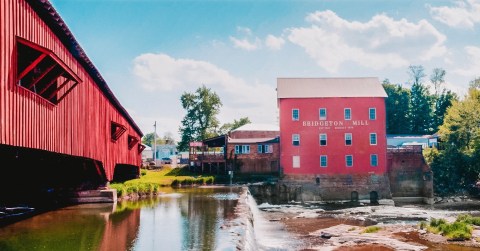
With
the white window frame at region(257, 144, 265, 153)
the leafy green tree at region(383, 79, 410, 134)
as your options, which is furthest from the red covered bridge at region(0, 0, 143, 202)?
the leafy green tree at region(383, 79, 410, 134)

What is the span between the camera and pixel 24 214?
60.8 ft

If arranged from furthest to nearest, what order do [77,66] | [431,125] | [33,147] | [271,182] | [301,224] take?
[431,125], [271,182], [301,224], [77,66], [33,147]

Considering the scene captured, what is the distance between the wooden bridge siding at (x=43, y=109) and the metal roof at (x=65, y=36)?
21 centimetres

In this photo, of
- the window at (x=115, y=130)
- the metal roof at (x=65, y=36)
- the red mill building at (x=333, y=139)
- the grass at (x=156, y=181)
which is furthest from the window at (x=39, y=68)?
the red mill building at (x=333, y=139)

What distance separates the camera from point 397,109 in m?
68.1

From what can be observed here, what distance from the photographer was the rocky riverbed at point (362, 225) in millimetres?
19844

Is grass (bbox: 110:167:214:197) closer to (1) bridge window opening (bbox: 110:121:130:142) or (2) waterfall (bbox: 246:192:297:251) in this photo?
(1) bridge window opening (bbox: 110:121:130:142)

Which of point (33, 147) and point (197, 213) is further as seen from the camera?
point (197, 213)

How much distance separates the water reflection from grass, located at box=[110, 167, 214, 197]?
277 inches

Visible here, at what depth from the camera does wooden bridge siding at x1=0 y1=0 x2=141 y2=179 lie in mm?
10320

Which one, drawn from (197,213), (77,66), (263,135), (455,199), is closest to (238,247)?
(197,213)

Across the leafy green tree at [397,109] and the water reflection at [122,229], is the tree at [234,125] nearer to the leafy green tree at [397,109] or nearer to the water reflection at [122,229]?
the leafy green tree at [397,109]

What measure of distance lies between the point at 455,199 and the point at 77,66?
3875 centimetres

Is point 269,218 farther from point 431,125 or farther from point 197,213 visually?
point 431,125
